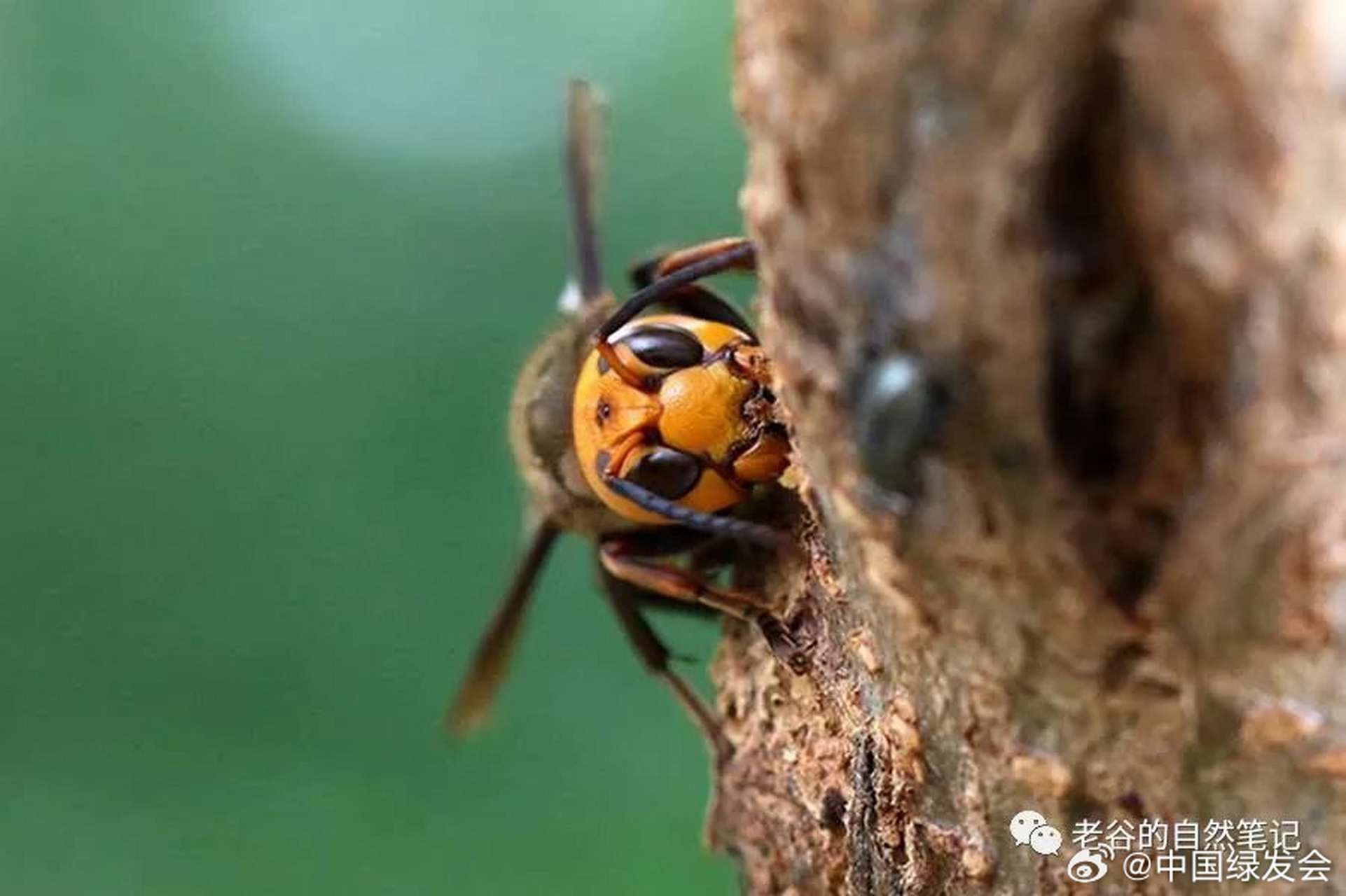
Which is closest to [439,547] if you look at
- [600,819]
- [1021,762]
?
[600,819]

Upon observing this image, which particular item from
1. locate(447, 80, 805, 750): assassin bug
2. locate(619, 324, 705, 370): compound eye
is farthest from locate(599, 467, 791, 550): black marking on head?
locate(619, 324, 705, 370): compound eye

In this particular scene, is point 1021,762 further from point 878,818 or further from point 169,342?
point 169,342

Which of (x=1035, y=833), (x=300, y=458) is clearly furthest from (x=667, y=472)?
(x=300, y=458)

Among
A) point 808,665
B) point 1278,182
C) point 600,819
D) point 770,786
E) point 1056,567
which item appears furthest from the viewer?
point 600,819

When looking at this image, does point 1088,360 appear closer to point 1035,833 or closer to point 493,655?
point 1035,833

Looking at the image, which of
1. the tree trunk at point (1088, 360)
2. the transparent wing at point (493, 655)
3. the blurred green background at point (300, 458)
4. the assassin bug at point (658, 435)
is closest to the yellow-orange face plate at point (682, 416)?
the assassin bug at point (658, 435)

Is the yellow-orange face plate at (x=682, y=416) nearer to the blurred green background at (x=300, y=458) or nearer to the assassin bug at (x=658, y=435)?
the assassin bug at (x=658, y=435)
